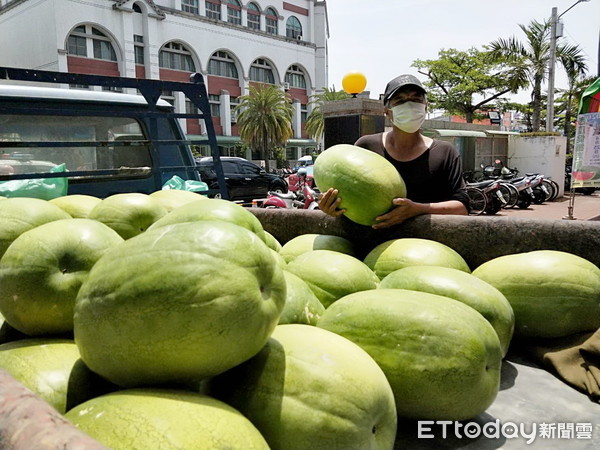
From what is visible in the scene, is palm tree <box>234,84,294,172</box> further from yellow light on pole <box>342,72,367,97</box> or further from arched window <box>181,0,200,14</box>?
yellow light on pole <box>342,72,367,97</box>

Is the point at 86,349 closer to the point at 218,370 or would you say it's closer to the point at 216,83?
the point at 218,370

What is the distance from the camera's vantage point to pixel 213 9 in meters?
52.9

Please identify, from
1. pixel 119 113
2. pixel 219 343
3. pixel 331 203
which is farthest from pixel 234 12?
pixel 219 343

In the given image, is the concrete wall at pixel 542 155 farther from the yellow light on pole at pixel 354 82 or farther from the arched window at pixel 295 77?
the arched window at pixel 295 77

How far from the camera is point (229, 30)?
5269 cm

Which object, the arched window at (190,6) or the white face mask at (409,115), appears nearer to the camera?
the white face mask at (409,115)

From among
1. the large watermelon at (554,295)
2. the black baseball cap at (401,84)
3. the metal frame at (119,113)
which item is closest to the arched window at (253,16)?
the metal frame at (119,113)

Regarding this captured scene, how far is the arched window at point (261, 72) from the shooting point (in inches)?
2243

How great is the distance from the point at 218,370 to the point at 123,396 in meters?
0.22

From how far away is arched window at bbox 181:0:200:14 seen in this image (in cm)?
5050

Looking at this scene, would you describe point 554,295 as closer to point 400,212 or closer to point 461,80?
point 400,212

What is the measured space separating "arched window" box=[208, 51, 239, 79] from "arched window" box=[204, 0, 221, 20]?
390 centimetres

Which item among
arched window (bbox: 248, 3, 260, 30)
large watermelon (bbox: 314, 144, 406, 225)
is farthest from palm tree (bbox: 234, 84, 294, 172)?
large watermelon (bbox: 314, 144, 406, 225)

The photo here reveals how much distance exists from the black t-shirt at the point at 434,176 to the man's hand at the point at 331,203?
730 millimetres
